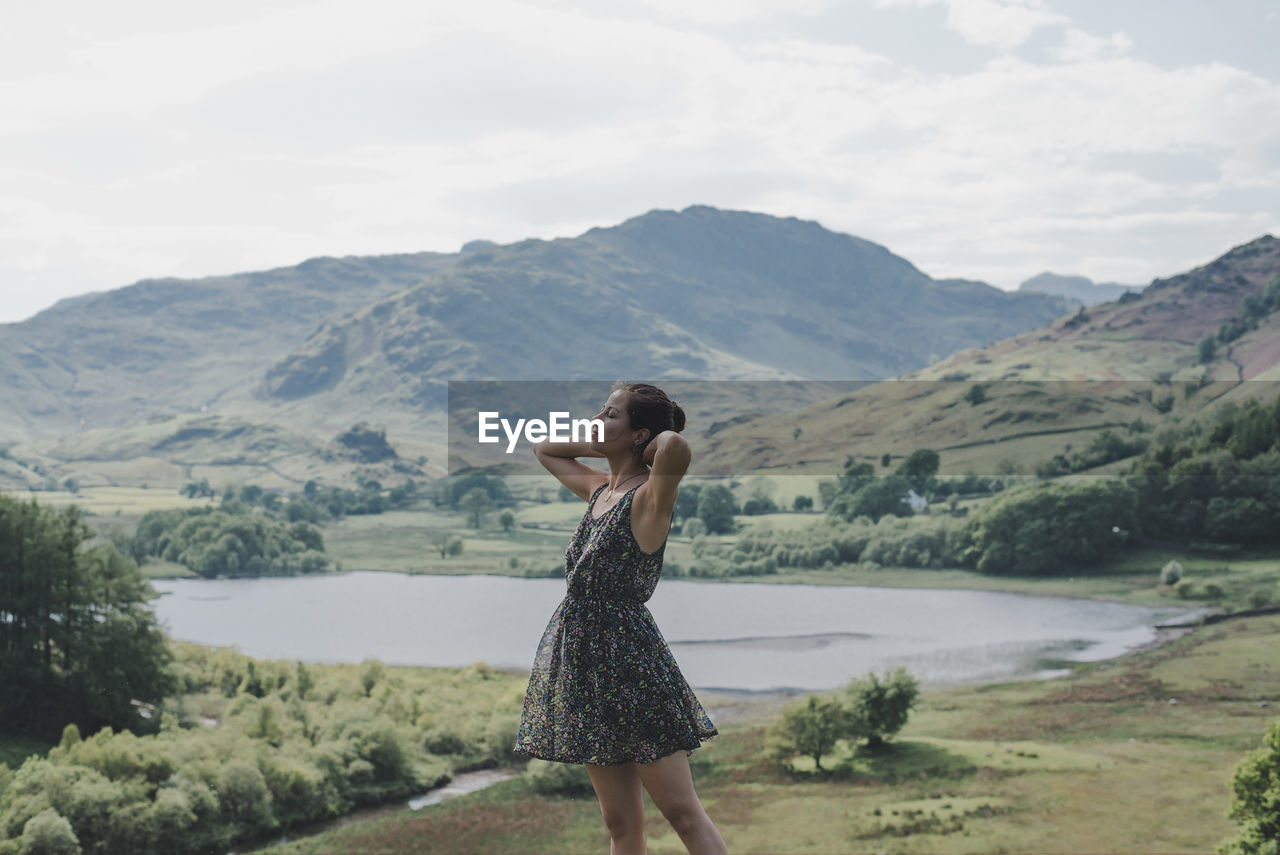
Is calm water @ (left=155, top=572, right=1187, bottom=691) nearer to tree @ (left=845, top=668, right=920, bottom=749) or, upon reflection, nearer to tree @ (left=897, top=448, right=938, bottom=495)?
tree @ (left=845, top=668, right=920, bottom=749)

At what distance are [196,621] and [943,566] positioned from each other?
244 feet

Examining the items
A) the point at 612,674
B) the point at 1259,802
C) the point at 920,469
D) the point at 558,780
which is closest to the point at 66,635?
the point at 558,780

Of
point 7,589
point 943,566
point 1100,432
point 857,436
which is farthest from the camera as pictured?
point 857,436

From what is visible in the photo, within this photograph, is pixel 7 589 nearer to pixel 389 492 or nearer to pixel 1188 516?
pixel 1188 516

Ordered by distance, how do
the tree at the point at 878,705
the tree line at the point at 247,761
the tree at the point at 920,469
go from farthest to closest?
the tree at the point at 920,469, the tree at the point at 878,705, the tree line at the point at 247,761

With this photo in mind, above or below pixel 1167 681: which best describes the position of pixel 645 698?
above

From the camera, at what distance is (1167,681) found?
192ft

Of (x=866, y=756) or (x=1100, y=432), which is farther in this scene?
(x=1100, y=432)

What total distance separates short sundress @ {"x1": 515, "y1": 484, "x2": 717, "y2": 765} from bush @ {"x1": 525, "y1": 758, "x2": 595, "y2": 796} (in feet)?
129

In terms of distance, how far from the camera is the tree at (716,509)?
13750cm

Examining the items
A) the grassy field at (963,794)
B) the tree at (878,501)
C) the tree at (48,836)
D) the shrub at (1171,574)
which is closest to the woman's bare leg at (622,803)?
the grassy field at (963,794)

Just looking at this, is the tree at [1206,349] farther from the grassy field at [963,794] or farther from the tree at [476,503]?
the grassy field at [963,794]

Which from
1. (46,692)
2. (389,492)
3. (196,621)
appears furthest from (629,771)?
(389,492)

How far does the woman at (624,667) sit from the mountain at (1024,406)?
133486mm
